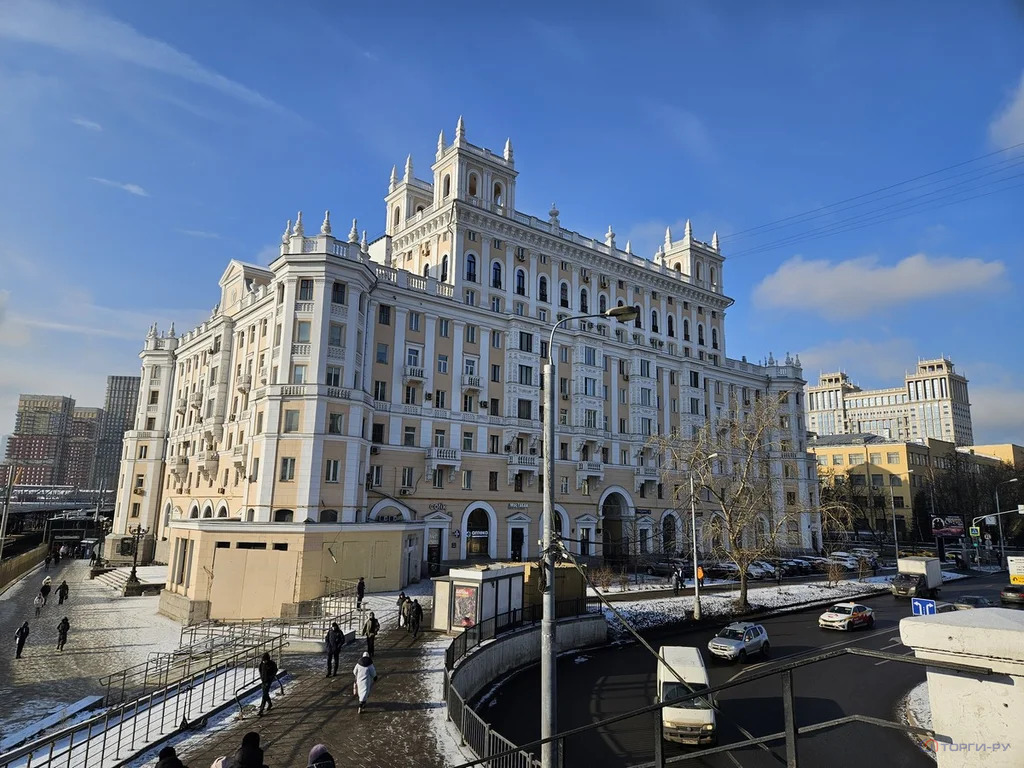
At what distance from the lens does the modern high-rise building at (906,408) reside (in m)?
171

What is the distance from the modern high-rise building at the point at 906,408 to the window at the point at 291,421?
534ft

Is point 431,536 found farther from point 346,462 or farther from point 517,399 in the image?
point 517,399

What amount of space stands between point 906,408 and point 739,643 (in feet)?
607

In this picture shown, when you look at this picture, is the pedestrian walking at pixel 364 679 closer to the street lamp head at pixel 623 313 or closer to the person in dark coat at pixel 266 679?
the person in dark coat at pixel 266 679

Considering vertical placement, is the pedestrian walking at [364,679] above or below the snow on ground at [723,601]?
above

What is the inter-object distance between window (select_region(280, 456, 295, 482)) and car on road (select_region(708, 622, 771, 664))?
86.6ft

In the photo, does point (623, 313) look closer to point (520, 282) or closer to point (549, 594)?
point (549, 594)

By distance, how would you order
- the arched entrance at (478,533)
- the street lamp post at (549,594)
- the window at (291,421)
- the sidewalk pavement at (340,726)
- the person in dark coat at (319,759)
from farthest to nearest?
the arched entrance at (478,533) → the window at (291,421) → the sidewalk pavement at (340,726) → the street lamp post at (549,594) → the person in dark coat at (319,759)

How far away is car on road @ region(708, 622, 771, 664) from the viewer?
942 inches

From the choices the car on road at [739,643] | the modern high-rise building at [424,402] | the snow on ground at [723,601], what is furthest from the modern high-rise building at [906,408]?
the car on road at [739,643]

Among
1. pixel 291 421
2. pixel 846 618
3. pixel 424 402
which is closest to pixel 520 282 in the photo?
pixel 424 402

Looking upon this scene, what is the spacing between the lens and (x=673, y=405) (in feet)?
216

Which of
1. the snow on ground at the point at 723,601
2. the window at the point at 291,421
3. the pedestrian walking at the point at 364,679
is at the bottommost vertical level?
the snow on ground at the point at 723,601

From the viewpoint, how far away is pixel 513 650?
2327 centimetres
